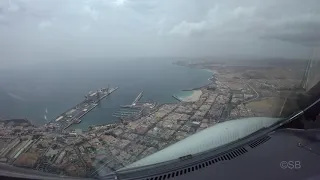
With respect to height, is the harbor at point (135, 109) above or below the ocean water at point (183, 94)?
below

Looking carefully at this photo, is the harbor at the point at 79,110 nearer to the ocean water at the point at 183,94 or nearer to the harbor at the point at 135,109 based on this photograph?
the harbor at the point at 135,109

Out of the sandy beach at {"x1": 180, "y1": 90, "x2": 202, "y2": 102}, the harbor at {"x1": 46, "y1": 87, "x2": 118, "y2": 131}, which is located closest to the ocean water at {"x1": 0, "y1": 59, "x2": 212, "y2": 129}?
the harbor at {"x1": 46, "y1": 87, "x2": 118, "y2": 131}

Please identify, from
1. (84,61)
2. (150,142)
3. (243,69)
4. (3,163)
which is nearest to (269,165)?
(243,69)

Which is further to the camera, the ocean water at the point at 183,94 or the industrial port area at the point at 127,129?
the ocean water at the point at 183,94

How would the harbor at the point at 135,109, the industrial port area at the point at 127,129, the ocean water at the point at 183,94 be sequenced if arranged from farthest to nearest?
the ocean water at the point at 183,94, the harbor at the point at 135,109, the industrial port area at the point at 127,129

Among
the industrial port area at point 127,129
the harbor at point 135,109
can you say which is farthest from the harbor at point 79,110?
the harbor at point 135,109

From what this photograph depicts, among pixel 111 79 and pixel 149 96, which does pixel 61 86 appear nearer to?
pixel 111 79

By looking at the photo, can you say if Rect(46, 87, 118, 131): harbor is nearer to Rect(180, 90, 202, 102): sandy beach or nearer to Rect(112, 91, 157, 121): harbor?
Rect(112, 91, 157, 121): harbor
